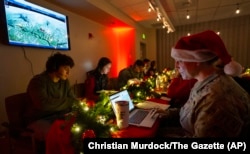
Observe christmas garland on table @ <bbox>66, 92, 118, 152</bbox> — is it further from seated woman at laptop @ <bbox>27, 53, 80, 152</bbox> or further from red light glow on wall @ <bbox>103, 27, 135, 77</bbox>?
red light glow on wall @ <bbox>103, 27, 135, 77</bbox>

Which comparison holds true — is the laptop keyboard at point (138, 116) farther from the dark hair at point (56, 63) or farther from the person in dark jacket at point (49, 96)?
the dark hair at point (56, 63)

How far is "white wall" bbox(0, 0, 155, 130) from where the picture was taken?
6.70ft

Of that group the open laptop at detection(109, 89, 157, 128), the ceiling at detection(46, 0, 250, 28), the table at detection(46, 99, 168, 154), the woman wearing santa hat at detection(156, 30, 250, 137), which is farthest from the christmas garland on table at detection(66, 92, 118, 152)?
the ceiling at detection(46, 0, 250, 28)

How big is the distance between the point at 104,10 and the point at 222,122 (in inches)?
115

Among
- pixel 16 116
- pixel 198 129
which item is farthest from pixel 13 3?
pixel 198 129

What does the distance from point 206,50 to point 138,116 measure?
68cm

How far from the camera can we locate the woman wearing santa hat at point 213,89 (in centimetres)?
80

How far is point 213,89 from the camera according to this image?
89 cm

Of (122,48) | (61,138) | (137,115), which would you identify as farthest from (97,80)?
(122,48)

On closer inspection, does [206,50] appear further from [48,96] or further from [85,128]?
[48,96]

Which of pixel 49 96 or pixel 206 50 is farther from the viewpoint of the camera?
pixel 49 96

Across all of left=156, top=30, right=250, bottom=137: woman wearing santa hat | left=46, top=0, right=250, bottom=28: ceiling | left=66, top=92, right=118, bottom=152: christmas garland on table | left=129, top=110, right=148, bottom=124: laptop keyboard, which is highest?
left=46, top=0, right=250, bottom=28: ceiling

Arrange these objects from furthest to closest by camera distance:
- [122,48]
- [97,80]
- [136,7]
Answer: [122,48], [136,7], [97,80]

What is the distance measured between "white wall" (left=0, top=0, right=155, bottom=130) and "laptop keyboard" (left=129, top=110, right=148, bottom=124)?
164 centimetres
